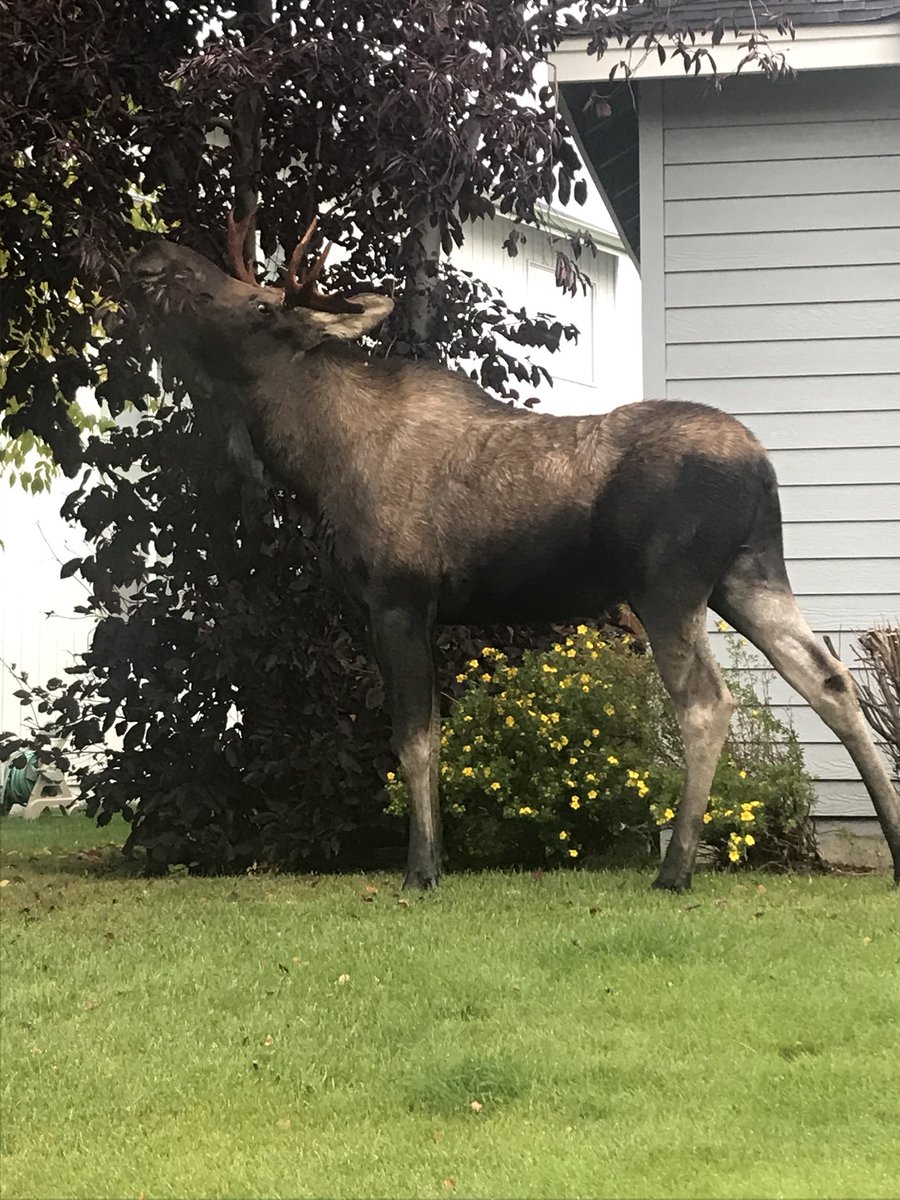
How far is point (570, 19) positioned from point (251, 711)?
415cm

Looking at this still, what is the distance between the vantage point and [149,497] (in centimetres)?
852

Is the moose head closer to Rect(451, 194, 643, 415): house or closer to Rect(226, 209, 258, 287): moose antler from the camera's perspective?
Rect(226, 209, 258, 287): moose antler

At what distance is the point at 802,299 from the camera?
8234 mm

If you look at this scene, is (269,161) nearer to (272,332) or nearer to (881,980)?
(272,332)

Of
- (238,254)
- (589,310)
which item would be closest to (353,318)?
(238,254)

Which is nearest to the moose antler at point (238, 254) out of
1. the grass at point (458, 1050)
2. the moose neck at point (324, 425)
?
the moose neck at point (324, 425)

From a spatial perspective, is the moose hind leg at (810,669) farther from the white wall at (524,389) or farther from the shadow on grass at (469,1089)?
the white wall at (524,389)

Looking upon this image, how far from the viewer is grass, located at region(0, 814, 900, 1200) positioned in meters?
3.40

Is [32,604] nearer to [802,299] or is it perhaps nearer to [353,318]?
[353,318]

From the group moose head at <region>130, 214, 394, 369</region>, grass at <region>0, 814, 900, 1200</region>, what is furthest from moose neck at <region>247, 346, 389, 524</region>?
grass at <region>0, 814, 900, 1200</region>

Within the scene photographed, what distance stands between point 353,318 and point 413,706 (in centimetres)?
178

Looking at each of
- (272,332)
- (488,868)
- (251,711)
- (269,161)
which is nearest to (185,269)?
(272,332)

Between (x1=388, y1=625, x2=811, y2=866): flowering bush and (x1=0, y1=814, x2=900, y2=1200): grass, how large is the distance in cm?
135

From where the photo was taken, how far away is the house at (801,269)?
803cm
